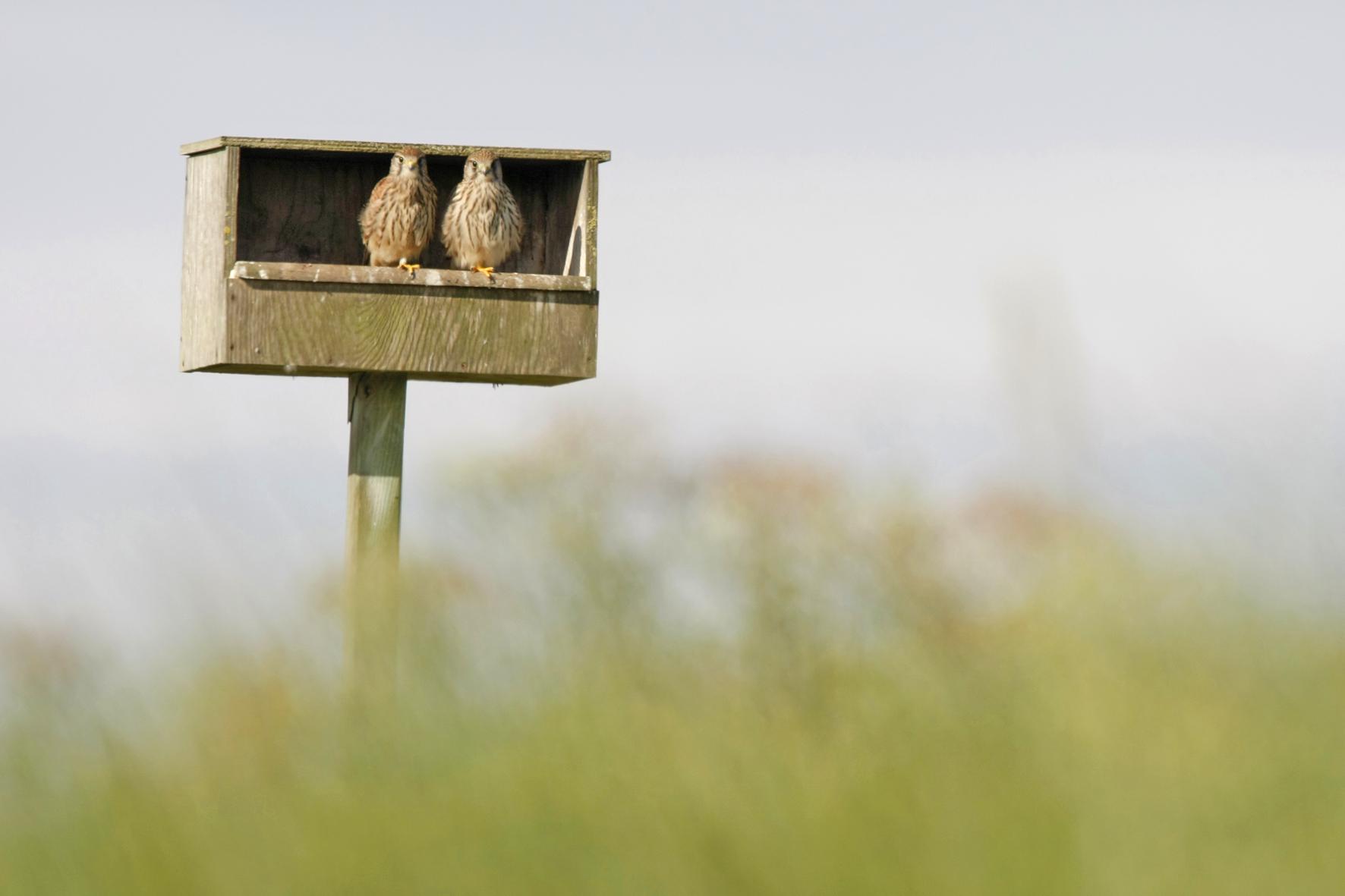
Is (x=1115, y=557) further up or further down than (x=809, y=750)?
further up

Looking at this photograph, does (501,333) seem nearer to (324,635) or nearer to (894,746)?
(324,635)

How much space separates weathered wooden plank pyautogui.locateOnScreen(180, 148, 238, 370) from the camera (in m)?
5.94

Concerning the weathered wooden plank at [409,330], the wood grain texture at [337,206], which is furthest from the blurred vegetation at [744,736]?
the wood grain texture at [337,206]

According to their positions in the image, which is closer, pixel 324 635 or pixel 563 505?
pixel 324 635

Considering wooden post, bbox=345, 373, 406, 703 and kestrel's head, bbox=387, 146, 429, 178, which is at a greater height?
kestrel's head, bbox=387, 146, 429, 178

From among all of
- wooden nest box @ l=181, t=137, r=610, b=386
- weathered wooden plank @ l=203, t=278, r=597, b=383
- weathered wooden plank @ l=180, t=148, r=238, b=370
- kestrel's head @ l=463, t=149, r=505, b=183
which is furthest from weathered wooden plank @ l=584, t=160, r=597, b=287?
weathered wooden plank @ l=180, t=148, r=238, b=370

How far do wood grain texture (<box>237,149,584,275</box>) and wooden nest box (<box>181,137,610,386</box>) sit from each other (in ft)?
0.77

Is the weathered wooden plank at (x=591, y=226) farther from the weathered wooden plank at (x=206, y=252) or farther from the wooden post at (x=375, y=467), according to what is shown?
the weathered wooden plank at (x=206, y=252)

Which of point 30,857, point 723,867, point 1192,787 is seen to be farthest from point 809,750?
point 30,857

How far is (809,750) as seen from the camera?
2463mm

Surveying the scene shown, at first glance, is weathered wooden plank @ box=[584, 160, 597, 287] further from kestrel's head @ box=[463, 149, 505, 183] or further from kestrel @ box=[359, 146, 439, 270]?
kestrel @ box=[359, 146, 439, 270]

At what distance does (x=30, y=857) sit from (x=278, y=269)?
3.55 meters

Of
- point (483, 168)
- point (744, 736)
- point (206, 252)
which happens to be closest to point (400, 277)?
point (483, 168)

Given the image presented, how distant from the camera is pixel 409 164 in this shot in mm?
6301
